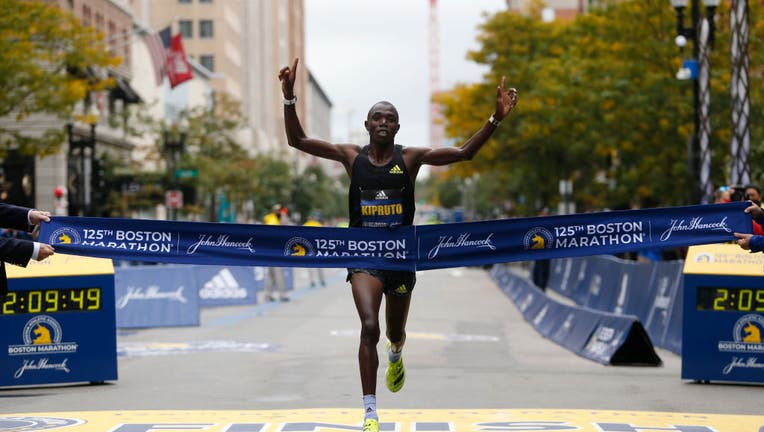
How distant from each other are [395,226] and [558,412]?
223cm

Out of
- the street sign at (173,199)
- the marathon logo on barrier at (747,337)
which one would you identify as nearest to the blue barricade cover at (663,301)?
the marathon logo on barrier at (747,337)

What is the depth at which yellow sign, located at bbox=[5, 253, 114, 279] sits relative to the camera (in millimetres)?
12078

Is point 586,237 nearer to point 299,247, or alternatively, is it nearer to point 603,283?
point 299,247

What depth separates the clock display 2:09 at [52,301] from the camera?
1203 cm

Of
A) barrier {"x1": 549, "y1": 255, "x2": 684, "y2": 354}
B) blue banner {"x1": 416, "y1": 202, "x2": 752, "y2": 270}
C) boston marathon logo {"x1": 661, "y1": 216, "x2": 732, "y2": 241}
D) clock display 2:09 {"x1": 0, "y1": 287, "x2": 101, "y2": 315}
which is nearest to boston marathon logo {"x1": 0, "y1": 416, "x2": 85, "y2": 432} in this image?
clock display 2:09 {"x1": 0, "y1": 287, "x2": 101, "y2": 315}

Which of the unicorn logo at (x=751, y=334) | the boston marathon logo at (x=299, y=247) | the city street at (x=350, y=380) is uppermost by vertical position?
the boston marathon logo at (x=299, y=247)

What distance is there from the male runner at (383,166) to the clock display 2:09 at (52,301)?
413 cm

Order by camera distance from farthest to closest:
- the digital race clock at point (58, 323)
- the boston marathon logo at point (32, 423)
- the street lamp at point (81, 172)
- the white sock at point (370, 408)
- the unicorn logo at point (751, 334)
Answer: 1. the street lamp at point (81, 172)
2. the unicorn logo at point (751, 334)
3. the digital race clock at point (58, 323)
4. the boston marathon logo at point (32, 423)
5. the white sock at point (370, 408)

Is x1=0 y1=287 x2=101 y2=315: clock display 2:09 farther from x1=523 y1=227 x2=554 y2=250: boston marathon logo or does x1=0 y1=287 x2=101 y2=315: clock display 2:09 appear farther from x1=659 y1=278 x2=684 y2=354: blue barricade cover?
x1=659 y1=278 x2=684 y2=354: blue barricade cover

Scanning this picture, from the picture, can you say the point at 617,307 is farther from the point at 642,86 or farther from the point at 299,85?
the point at 299,85

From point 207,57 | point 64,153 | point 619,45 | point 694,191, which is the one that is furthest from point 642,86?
point 207,57

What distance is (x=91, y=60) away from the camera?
37062mm

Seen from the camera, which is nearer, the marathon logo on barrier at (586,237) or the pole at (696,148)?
the marathon logo on barrier at (586,237)

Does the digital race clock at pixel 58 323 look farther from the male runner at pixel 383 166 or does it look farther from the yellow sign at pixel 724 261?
the yellow sign at pixel 724 261
